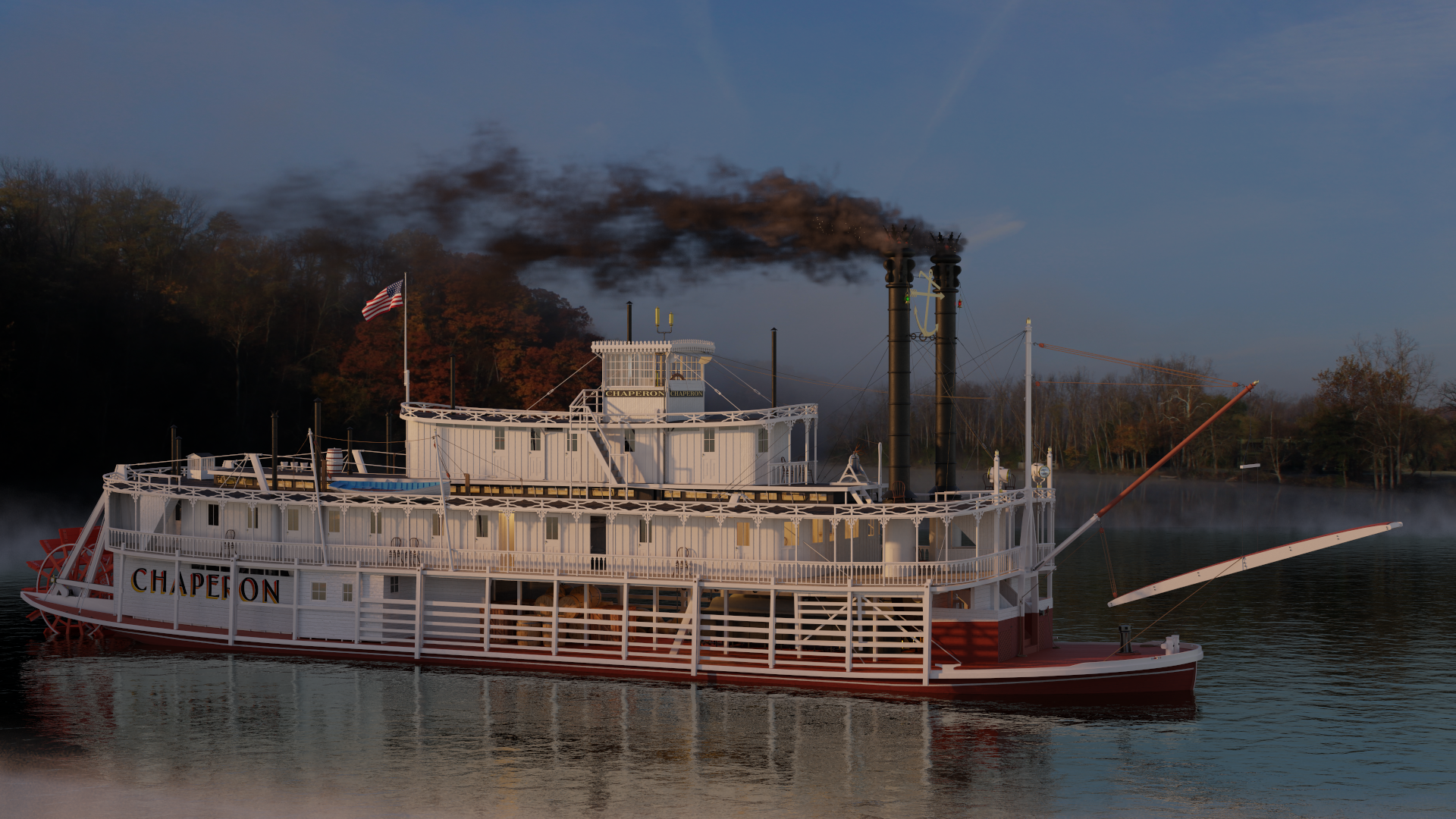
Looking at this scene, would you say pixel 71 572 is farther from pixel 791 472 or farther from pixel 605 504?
pixel 791 472

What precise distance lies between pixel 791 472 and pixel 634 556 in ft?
20.3

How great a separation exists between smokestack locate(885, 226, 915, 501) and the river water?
7.47 m

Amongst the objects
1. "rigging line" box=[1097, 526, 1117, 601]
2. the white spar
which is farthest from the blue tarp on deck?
the white spar

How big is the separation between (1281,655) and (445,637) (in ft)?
91.9

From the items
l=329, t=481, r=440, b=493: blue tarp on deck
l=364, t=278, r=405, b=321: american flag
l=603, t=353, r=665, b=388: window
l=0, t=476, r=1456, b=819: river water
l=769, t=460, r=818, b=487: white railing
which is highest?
l=364, t=278, r=405, b=321: american flag

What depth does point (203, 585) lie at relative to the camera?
35.9m

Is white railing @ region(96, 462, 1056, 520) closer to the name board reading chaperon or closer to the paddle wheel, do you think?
the name board reading chaperon

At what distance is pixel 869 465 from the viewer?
350ft

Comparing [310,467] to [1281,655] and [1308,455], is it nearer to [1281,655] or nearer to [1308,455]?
[1281,655]

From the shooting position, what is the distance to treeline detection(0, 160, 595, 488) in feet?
242

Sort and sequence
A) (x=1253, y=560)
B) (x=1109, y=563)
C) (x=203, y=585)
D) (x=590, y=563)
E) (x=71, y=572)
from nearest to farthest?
(x=1253, y=560) < (x=590, y=563) < (x=203, y=585) < (x=71, y=572) < (x=1109, y=563)

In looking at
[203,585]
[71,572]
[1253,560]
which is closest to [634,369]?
[203,585]

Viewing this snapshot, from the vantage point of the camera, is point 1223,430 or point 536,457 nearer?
point 536,457

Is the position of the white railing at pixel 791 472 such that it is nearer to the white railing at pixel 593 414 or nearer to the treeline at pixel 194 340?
the white railing at pixel 593 414
